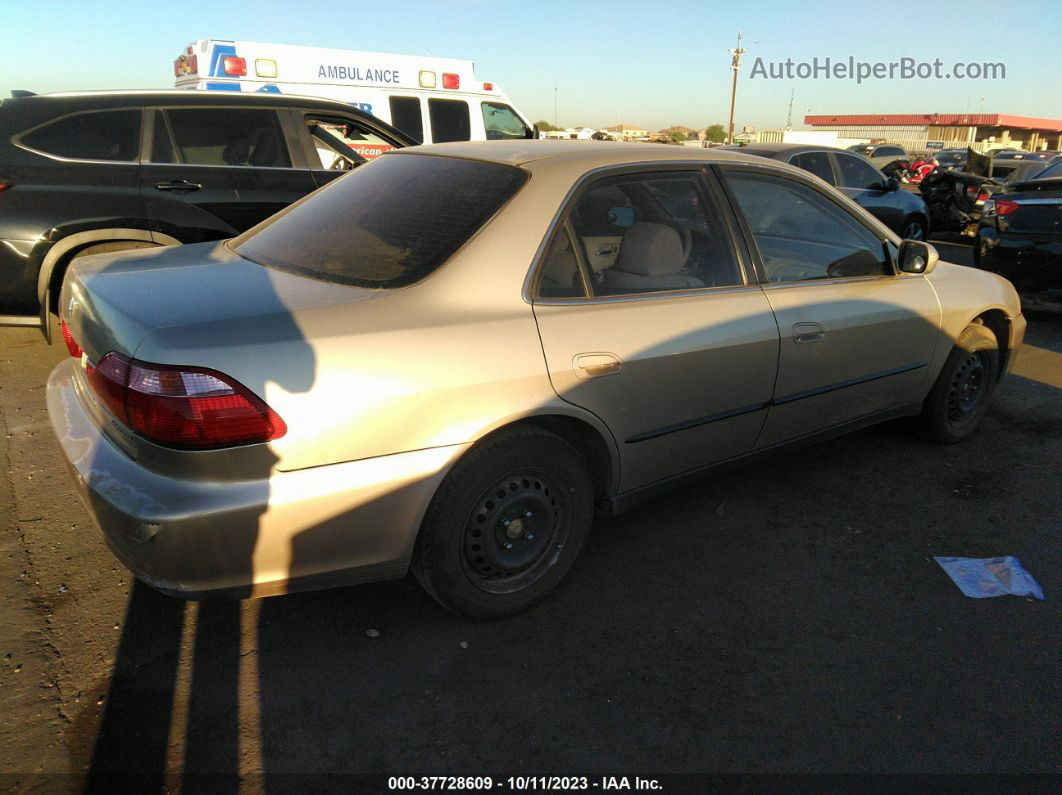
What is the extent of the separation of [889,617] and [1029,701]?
0.51 m

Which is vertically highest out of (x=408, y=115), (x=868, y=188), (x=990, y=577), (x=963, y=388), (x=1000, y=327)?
(x=408, y=115)

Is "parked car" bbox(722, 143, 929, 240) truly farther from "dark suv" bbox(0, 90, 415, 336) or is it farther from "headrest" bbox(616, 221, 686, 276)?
"headrest" bbox(616, 221, 686, 276)

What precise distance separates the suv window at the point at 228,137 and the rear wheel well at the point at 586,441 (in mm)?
4090

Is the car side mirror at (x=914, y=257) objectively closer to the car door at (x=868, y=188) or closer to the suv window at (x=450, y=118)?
the car door at (x=868, y=188)

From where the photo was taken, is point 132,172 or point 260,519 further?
point 132,172

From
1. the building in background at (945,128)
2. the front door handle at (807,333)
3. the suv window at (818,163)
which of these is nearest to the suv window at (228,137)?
the front door handle at (807,333)

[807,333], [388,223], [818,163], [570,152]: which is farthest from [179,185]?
[818,163]

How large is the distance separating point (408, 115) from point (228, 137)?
5.08 metres

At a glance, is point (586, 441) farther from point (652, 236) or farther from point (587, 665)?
point (652, 236)

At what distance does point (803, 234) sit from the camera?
390 centimetres

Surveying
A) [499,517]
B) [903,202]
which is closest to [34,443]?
[499,517]

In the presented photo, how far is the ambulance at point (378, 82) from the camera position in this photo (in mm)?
9969

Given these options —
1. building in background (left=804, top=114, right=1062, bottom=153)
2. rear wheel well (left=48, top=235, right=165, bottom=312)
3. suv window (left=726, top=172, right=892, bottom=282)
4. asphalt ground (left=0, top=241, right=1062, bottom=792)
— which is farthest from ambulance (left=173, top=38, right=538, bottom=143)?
building in background (left=804, top=114, right=1062, bottom=153)

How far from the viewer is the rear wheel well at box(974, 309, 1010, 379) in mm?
4363
